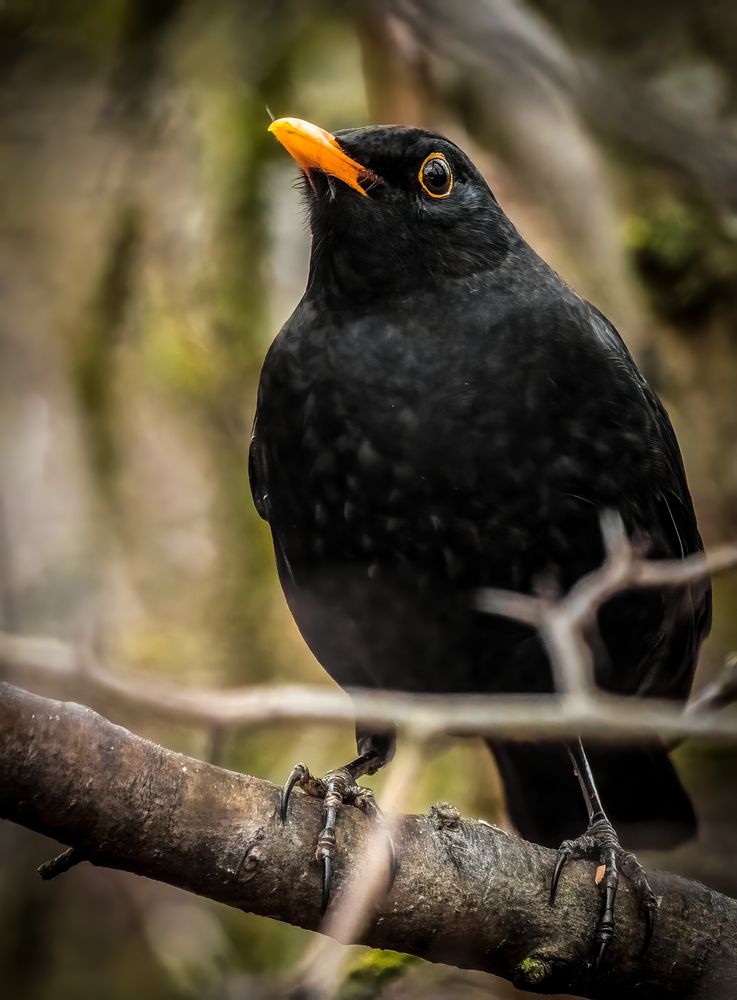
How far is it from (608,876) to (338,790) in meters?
0.79

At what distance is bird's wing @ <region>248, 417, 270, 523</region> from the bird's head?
1.90 feet

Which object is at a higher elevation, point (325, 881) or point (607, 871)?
point (607, 871)

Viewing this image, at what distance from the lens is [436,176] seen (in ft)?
13.6

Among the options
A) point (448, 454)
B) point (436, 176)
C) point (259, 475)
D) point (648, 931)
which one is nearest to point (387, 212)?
point (436, 176)

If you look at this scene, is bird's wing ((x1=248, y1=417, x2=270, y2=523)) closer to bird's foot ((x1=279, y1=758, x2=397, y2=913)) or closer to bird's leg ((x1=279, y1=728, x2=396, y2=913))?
bird's leg ((x1=279, y1=728, x2=396, y2=913))

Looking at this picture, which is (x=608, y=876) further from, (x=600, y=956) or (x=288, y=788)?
(x=288, y=788)

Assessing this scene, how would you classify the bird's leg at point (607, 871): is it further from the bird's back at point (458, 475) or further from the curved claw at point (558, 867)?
the bird's back at point (458, 475)

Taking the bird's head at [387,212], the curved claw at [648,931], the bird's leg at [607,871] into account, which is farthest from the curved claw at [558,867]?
the bird's head at [387,212]

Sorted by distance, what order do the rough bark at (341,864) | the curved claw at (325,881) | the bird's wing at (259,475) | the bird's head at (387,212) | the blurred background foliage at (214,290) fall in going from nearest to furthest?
the rough bark at (341,864) < the curved claw at (325,881) < the bird's head at (387,212) < the bird's wing at (259,475) < the blurred background foliage at (214,290)

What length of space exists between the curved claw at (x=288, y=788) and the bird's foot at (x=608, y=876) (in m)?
0.73

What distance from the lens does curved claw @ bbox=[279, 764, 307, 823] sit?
288cm

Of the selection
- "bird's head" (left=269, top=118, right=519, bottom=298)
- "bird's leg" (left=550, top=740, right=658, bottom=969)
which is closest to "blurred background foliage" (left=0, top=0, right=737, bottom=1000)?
"bird's head" (left=269, top=118, right=519, bottom=298)

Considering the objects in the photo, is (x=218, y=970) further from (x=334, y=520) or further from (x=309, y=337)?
(x=309, y=337)

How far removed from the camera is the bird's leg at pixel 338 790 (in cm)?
289
